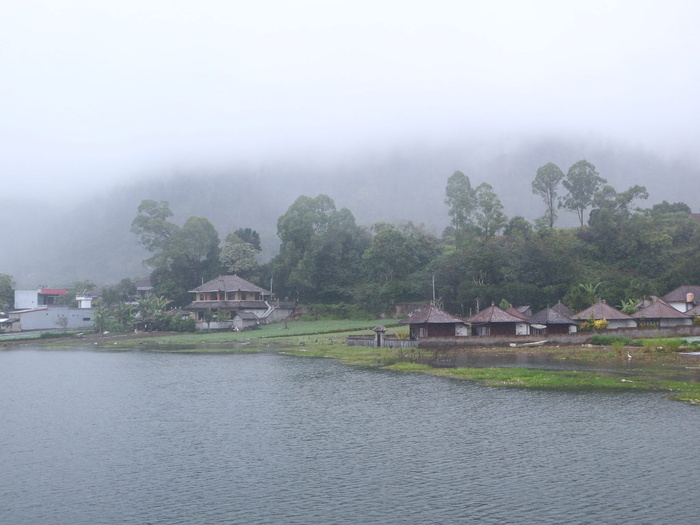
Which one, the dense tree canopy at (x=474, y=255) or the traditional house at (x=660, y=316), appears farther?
the dense tree canopy at (x=474, y=255)

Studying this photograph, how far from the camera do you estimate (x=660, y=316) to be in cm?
6506

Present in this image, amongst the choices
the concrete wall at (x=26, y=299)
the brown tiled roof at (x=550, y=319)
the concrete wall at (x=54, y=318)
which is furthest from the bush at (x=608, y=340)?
the concrete wall at (x=26, y=299)

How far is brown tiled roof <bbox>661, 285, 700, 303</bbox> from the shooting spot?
240ft

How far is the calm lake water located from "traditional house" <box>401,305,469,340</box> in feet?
76.1

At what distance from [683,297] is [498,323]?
24.5 m

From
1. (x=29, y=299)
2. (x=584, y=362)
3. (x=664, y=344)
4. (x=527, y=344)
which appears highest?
(x=29, y=299)

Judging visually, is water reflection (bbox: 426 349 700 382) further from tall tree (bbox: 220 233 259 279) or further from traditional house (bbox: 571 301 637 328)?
tall tree (bbox: 220 233 259 279)

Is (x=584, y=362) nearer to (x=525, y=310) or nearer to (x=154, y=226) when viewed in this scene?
(x=525, y=310)

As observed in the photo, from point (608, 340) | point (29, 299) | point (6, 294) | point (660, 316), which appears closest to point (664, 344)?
point (608, 340)

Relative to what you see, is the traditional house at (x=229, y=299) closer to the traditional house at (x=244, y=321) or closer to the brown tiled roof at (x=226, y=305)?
the brown tiled roof at (x=226, y=305)

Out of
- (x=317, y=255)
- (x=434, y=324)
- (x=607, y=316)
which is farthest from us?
(x=317, y=255)

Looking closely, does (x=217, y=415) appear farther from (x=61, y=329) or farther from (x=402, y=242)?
(x=61, y=329)

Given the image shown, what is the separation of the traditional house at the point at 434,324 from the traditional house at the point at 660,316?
18185mm

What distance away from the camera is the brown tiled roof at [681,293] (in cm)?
7306
